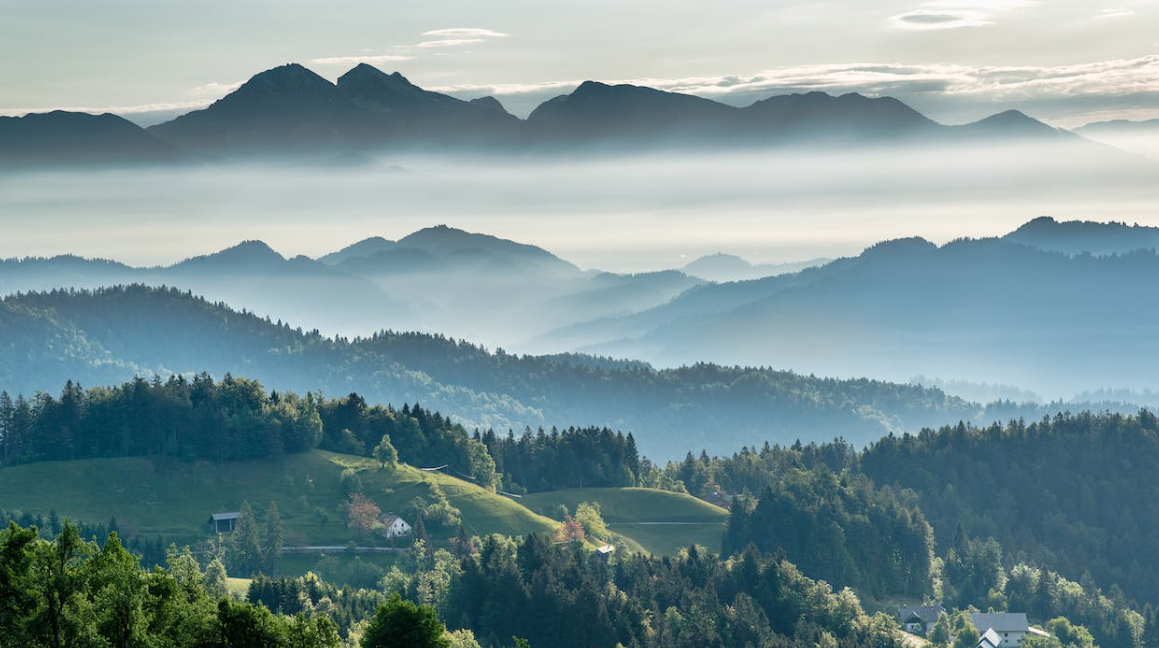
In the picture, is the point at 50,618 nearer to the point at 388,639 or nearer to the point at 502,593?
the point at 388,639

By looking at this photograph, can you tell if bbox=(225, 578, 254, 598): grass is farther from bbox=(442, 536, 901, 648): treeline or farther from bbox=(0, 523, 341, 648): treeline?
bbox=(0, 523, 341, 648): treeline

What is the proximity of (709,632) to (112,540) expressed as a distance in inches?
3806

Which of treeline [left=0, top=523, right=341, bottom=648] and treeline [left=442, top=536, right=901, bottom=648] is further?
treeline [left=442, top=536, right=901, bottom=648]

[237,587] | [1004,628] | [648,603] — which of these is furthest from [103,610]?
[1004,628]

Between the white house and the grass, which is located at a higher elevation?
the grass

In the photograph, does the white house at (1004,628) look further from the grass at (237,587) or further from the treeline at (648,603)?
the grass at (237,587)

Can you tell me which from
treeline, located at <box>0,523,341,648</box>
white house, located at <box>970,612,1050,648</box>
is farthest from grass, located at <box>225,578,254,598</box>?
treeline, located at <box>0,523,341,648</box>

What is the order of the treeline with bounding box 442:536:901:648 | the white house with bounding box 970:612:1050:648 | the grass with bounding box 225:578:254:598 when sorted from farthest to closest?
the white house with bounding box 970:612:1050:648 → the treeline with bounding box 442:536:901:648 → the grass with bounding box 225:578:254:598

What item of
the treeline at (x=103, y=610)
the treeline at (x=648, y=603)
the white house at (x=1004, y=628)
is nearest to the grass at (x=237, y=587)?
the treeline at (x=648, y=603)

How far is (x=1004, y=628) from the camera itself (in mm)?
194375

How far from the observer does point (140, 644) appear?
6975 cm

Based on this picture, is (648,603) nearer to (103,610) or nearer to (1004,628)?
(1004,628)

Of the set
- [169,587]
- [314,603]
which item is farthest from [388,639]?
[314,603]

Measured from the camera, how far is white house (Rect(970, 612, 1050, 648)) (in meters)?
192
